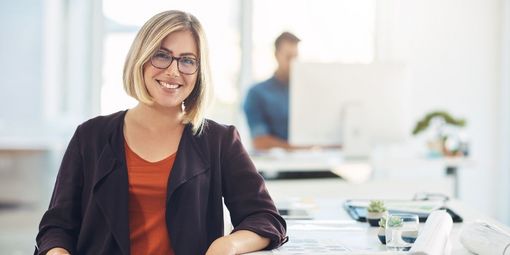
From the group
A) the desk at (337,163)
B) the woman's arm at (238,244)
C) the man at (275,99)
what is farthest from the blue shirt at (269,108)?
Result: the woman's arm at (238,244)

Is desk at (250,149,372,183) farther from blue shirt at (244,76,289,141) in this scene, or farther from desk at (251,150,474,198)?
blue shirt at (244,76,289,141)

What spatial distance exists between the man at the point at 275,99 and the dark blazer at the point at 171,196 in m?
2.88

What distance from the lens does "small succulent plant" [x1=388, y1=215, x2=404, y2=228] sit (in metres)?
1.63

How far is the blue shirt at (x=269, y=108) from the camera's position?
4.68 m

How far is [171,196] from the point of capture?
161cm

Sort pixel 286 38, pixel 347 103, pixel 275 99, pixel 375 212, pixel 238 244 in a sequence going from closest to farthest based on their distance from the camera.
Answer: pixel 238 244, pixel 375 212, pixel 347 103, pixel 286 38, pixel 275 99

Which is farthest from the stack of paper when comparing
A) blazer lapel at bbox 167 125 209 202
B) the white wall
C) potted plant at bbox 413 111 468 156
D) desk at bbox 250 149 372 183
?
the white wall

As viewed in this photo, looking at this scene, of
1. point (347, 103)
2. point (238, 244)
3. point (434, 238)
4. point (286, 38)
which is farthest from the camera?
point (286, 38)

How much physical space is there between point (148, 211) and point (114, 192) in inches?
4.1

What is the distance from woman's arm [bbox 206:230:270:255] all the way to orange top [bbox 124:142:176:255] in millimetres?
155

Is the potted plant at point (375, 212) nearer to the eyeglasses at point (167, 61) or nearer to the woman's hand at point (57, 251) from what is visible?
the eyeglasses at point (167, 61)

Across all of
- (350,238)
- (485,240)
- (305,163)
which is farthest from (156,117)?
(305,163)

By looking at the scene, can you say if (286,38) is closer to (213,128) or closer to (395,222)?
(213,128)

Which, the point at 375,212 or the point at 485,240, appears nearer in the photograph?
the point at 485,240
